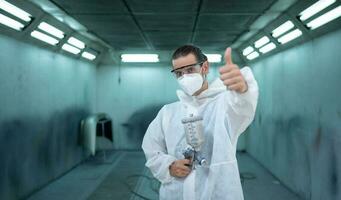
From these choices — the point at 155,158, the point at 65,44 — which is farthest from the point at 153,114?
the point at 155,158

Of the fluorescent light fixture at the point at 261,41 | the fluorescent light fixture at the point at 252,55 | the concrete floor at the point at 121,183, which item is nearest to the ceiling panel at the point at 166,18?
the fluorescent light fixture at the point at 261,41

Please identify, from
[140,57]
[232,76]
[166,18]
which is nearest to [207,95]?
[232,76]

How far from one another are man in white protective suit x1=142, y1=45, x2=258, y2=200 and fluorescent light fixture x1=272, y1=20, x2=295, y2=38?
7.73 ft

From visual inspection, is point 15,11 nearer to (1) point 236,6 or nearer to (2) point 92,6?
(2) point 92,6

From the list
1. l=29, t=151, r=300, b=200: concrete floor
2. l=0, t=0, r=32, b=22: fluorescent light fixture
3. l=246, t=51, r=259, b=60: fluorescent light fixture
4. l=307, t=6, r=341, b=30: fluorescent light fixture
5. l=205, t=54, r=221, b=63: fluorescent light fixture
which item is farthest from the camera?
l=205, t=54, r=221, b=63: fluorescent light fixture

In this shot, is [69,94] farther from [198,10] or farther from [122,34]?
[198,10]

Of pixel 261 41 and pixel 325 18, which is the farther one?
pixel 261 41

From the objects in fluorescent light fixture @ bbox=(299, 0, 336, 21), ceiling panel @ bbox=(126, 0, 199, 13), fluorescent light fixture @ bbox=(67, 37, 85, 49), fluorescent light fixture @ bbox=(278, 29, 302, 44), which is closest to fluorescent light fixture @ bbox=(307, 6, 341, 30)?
fluorescent light fixture @ bbox=(299, 0, 336, 21)

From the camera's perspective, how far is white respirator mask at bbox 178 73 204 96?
61.2 inches

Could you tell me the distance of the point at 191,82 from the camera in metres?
1.55

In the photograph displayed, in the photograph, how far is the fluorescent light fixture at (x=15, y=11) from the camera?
2.84 m

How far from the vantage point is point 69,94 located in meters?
5.11

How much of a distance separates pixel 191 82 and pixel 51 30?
3.00 metres

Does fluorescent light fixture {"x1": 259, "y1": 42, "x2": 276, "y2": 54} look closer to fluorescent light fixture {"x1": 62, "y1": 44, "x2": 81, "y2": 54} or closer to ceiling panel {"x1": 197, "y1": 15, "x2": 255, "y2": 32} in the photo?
ceiling panel {"x1": 197, "y1": 15, "x2": 255, "y2": 32}
